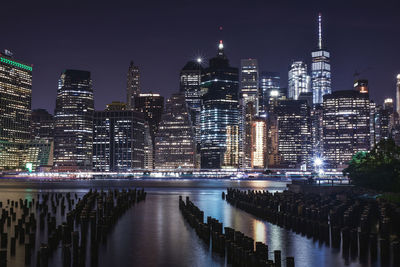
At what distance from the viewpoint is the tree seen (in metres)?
86.2

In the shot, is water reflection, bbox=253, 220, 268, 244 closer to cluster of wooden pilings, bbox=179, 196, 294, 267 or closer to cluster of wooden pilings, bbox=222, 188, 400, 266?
cluster of wooden pilings, bbox=222, 188, 400, 266

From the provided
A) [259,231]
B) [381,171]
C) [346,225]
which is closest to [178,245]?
[259,231]

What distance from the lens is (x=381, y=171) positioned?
8981 centimetres

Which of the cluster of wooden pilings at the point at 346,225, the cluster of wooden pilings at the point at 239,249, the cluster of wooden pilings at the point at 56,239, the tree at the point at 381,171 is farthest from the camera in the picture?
the tree at the point at 381,171

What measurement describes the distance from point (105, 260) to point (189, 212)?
23.6 m

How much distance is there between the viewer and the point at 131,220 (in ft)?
200

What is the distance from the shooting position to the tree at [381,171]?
86.2m

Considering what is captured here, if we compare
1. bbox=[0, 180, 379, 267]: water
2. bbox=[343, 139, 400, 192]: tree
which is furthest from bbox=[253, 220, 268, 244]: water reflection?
bbox=[343, 139, 400, 192]: tree

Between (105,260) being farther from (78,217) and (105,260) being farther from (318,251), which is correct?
(78,217)

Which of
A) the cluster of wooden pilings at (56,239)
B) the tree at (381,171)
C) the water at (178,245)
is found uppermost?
the tree at (381,171)

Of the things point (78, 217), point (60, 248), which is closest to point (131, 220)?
point (78, 217)

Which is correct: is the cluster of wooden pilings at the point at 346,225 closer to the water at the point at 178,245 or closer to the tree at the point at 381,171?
the water at the point at 178,245

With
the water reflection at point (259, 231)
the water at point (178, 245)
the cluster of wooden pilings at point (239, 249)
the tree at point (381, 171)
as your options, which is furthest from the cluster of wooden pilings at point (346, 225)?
the tree at point (381, 171)

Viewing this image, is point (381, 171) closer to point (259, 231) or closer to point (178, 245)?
point (259, 231)
